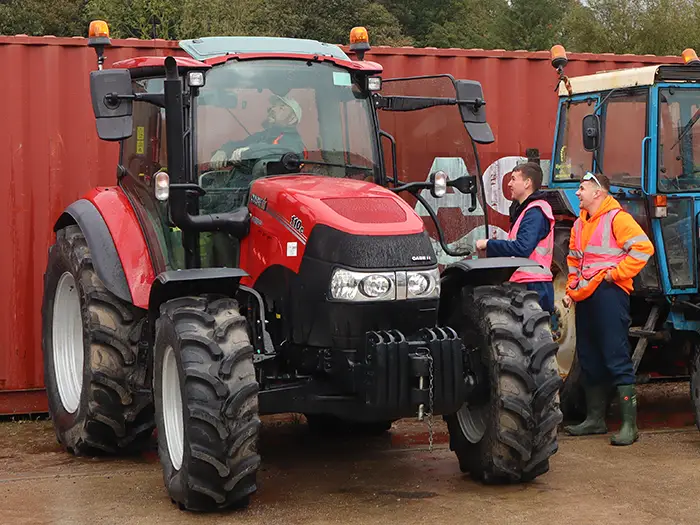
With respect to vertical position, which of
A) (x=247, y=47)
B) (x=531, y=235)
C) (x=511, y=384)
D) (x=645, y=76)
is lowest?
(x=511, y=384)

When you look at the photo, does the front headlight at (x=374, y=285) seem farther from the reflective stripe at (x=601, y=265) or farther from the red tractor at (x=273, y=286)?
the reflective stripe at (x=601, y=265)

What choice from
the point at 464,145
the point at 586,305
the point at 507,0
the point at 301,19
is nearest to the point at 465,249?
the point at 464,145

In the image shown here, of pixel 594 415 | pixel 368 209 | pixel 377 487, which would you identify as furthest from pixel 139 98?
pixel 594 415

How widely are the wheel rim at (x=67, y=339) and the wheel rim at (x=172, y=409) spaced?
63.3 inches

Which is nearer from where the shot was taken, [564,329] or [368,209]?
[368,209]

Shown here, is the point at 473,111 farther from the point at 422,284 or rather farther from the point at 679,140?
the point at 679,140

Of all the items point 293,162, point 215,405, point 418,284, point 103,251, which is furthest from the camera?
point 103,251

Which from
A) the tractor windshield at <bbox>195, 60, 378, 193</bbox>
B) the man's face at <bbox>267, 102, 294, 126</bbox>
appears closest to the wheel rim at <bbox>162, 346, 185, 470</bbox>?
the tractor windshield at <bbox>195, 60, 378, 193</bbox>

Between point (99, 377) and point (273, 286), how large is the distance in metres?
1.32

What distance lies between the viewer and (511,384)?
19.1ft

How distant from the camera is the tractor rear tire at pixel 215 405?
5.39 meters

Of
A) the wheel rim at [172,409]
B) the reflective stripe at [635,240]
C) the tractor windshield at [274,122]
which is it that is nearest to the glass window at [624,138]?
the reflective stripe at [635,240]

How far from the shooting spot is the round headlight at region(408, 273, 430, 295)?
5.68 metres

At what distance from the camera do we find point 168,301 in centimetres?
582
